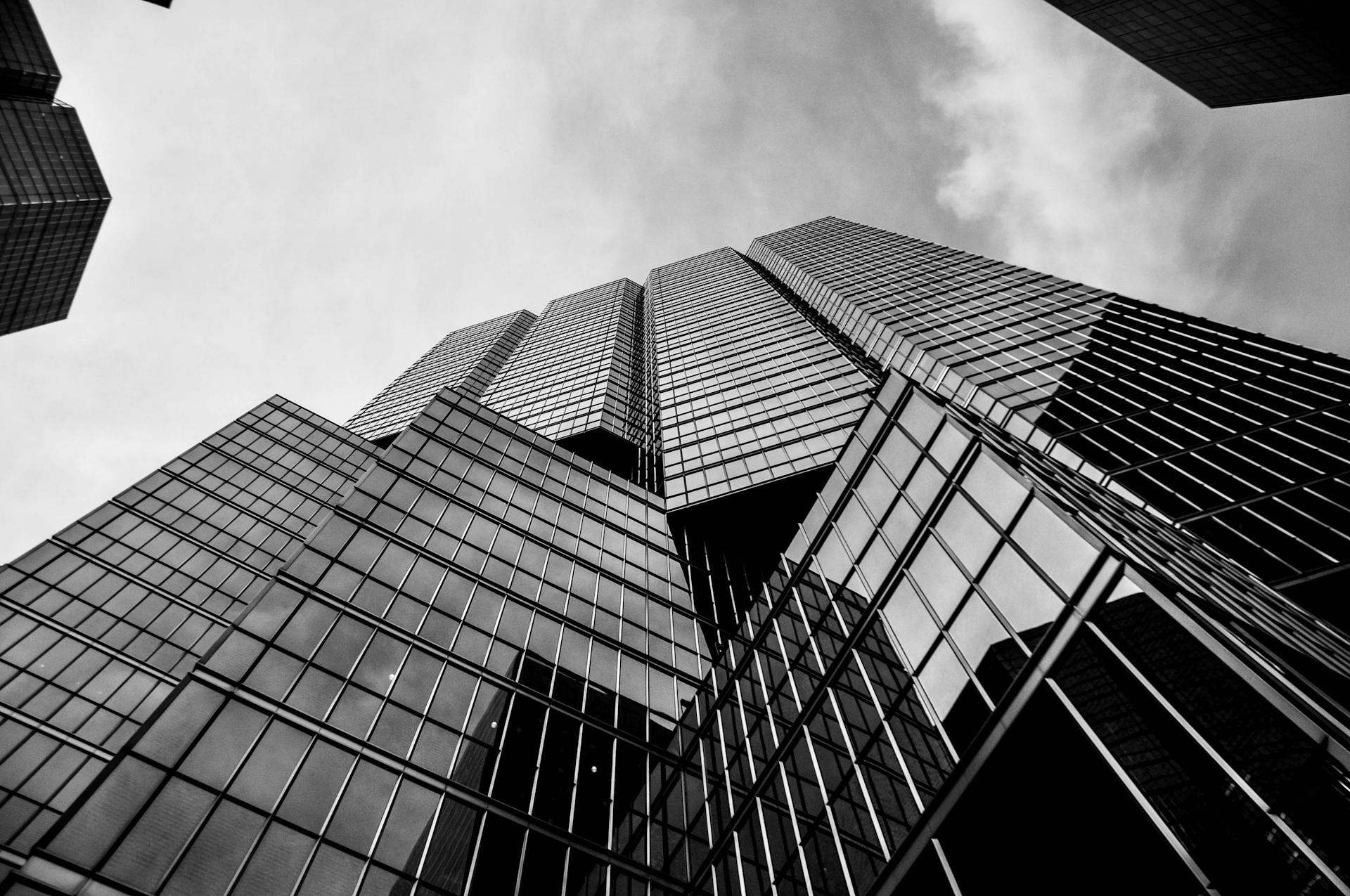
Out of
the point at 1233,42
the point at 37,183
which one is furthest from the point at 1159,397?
the point at 37,183

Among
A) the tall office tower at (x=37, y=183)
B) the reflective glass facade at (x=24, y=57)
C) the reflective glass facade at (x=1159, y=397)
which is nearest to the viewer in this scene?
the reflective glass facade at (x=1159, y=397)

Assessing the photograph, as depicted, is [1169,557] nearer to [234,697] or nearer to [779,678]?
[779,678]

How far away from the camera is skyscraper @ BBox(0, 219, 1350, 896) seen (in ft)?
37.4

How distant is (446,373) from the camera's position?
10194 cm

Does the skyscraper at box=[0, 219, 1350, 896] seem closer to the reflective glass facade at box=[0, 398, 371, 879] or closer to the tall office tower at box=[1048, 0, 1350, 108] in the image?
the reflective glass facade at box=[0, 398, 371, 879]

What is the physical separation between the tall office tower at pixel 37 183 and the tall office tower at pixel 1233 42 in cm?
13583

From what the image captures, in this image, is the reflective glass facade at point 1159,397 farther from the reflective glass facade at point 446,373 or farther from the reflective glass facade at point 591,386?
the reflective glass facade at point 446,373

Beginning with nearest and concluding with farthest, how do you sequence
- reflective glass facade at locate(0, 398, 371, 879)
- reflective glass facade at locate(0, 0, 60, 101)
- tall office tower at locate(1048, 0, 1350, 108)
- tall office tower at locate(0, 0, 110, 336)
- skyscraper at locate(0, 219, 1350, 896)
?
skyscraper at locate(0, 219, 1350, 896) < tall office tower at locate(1048, 0, 1350, 108) < reflective glass facade at locate(0, 398, 371, 879) < tall office tower at locate(0, 0, 110, 336) < reflective glass facade at locate(0, 0, 60, 101)

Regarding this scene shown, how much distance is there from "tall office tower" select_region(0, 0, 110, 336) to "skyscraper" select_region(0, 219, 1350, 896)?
96341 millimetres

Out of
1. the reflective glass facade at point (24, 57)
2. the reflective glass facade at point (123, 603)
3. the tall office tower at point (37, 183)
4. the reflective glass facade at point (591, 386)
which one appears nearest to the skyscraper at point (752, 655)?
the reflective glass facade at point (123, 603)

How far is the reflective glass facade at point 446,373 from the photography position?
3233 inches

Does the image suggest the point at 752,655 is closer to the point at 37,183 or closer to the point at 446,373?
the point at 446,373

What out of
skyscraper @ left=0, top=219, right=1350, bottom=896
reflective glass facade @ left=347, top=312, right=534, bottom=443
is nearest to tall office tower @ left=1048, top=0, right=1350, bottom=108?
skyscraper @ left=0, top=219, right=1350, bottom=896

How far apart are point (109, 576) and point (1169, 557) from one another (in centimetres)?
4625
